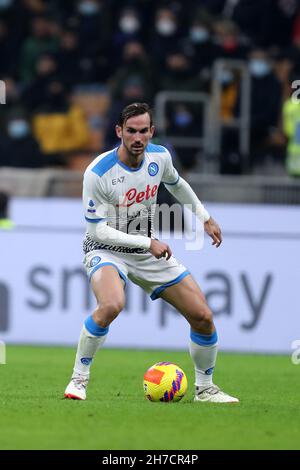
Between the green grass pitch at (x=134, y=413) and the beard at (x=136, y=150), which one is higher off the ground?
the beard at (x=136, y=150)

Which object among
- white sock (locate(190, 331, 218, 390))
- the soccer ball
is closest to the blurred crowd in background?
white sock (locate(190, 331, 218, 390))

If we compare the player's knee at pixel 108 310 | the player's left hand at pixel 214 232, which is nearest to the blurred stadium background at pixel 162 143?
the player's left hand at pixel 214 232

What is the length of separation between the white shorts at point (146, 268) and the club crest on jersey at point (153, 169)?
25.5 inches

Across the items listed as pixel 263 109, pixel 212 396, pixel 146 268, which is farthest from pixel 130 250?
pixel 263 109

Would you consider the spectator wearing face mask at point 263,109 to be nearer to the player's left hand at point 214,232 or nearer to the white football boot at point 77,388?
the player's left hand at point 214,232

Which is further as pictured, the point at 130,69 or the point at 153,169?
the point at 130,69

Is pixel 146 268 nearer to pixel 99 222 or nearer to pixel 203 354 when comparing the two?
pixel 99 222

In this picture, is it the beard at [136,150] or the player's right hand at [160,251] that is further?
the beard at [136,150]

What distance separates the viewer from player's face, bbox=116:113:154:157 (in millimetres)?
9391

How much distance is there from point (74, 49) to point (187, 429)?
39.9ft

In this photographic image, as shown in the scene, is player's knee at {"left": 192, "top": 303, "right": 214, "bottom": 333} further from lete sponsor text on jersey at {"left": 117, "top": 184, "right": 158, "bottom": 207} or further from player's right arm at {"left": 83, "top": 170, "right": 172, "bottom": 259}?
lete sponsor text on jersey at {"left": 117, "top": 184, "right": 158, "bottom": 207}

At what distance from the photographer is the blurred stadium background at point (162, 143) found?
15820 millimetres

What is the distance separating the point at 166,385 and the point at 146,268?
37.1 inches

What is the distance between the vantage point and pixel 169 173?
9.99 m
